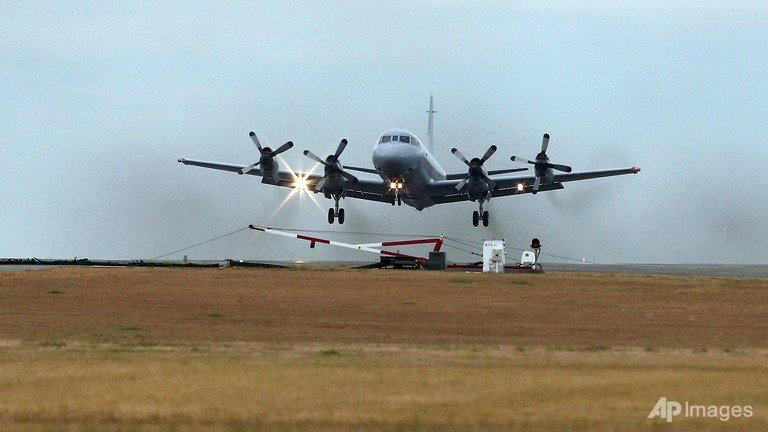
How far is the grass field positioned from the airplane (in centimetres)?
1569

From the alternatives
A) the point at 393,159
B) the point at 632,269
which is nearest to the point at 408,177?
the point at 393,159

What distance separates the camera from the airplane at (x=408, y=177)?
6169 centimetres

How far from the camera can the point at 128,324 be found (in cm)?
3162

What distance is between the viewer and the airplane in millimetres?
61688

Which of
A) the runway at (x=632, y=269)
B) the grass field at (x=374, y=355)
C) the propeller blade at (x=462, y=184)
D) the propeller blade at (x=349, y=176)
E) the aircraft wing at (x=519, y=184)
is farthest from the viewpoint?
the aircraft wing at (x=519, y=184)

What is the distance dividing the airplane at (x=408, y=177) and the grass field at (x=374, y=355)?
51.5ft

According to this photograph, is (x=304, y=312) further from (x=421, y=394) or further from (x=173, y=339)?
(x=421, y=394)

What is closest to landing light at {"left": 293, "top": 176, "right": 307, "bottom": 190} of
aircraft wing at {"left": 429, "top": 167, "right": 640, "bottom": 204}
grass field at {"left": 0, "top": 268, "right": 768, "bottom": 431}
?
aircraft wing at {"left": 429, "top": 167, "right": 640, "bottom": 204}

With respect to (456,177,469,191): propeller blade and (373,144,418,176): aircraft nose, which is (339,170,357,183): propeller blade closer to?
(373,144,418,176): aircraft nose

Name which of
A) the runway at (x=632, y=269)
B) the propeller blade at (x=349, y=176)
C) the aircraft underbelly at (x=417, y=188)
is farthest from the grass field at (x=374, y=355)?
the propeller blade at (x=349, y=176)

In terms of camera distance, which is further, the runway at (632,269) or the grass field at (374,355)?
the runway at (632,269)

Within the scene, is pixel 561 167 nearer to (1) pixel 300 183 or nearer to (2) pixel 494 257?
(2) pixel 494 257

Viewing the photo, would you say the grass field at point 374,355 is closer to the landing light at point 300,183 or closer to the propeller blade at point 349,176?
the propeller blade at point 349,176

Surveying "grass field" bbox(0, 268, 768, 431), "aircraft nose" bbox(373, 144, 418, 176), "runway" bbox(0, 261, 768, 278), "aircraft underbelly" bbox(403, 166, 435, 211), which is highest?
"aircraft nose" bbox(373, 144, 418, 176)
